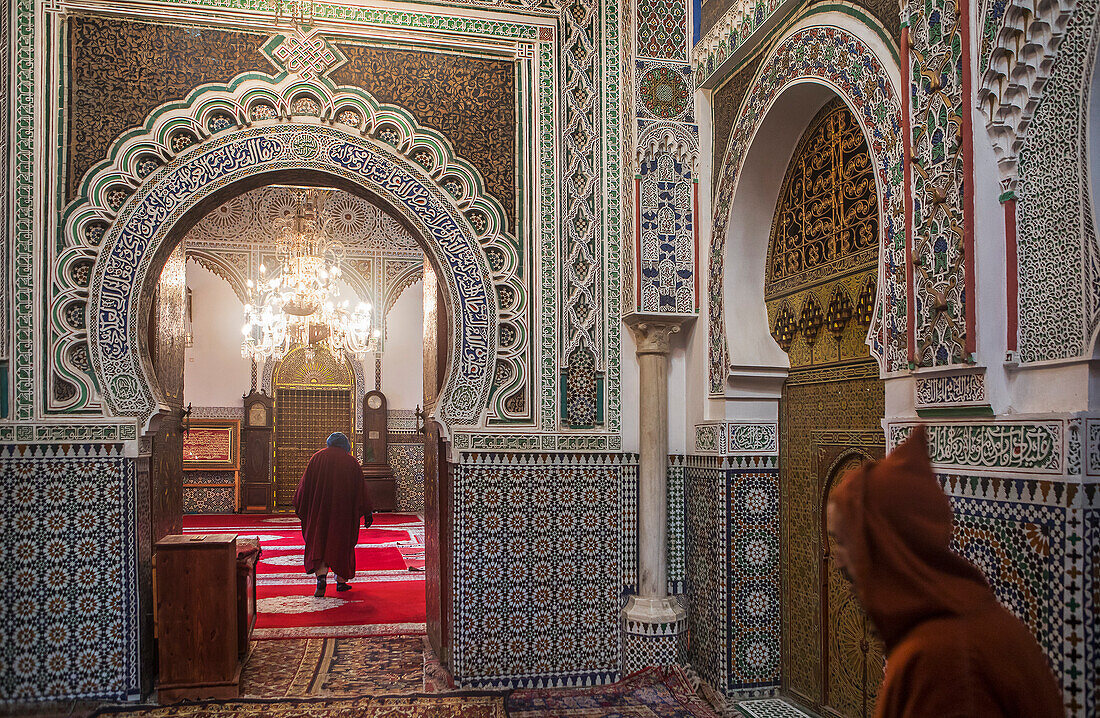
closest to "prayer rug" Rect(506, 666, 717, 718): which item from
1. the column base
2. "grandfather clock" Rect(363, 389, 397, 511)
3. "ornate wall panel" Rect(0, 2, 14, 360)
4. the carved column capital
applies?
the column base

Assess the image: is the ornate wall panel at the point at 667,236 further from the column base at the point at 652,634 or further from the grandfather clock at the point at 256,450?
the grandfather clock at the point at 256,450

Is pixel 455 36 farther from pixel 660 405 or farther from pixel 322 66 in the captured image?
pixel 660 405

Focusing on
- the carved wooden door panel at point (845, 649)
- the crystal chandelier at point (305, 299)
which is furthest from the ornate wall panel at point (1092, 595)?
the crystal chandelier at point (305, 299)

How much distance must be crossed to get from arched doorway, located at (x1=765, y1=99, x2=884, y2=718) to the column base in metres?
0.53

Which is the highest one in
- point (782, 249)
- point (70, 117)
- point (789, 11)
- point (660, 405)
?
point (789, 11)

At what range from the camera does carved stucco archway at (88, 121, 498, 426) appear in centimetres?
378

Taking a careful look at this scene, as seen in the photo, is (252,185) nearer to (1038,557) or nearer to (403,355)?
(1038,557)

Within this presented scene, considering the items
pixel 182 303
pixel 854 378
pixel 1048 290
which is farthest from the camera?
pixel 182 303

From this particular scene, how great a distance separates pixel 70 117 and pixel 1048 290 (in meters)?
3.89

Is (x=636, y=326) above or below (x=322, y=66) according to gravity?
below

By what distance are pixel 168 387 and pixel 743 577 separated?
3.05 metres

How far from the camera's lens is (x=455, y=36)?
416cm

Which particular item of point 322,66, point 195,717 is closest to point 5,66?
point 322,66

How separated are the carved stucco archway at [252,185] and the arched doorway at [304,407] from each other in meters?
7.64
